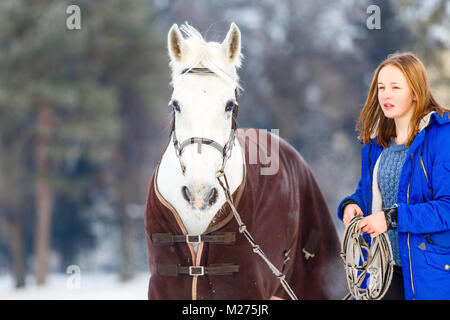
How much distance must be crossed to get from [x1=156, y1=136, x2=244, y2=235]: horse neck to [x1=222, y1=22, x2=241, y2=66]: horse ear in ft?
1.67

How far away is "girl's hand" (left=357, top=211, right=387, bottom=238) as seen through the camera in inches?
84.5

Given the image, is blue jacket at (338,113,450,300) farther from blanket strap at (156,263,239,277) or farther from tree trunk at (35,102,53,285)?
tree trunk at (35,102,53,285)

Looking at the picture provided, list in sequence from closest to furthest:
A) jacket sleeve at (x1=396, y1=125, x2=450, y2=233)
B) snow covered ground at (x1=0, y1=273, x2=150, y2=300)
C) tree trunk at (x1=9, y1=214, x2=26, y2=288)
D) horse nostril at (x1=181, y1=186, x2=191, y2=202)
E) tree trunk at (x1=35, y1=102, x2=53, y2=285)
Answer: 1. jacket sleeve at (x1=396, y1=125, x2=450, y2=233)
2. horse nostril at (x1=181, y1=186, x2=191, y2=202)
3. snow covered ground at (x1=0, y1=273, x2=150, y2=300)
4. tree trunk at (x1=35, y1=102, x2=53, y2=285)
5. tree trunk at (x1=9, y1=214, x2=26, y2=288)

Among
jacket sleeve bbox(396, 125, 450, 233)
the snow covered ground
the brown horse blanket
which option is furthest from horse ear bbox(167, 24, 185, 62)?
the snow covered ground

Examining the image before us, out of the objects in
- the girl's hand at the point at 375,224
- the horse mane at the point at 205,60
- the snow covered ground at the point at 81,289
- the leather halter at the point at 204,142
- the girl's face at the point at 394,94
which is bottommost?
the snow covered ground at the point at 81,289

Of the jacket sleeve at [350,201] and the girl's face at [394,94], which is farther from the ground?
the girl's face at [394,94]

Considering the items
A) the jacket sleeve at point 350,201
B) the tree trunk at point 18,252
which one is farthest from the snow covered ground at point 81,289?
the jacket sleeve at point 350,201

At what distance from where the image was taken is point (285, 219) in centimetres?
300

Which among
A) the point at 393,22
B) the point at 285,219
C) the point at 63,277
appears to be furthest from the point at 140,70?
the point at 285,219

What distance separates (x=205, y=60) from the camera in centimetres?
262

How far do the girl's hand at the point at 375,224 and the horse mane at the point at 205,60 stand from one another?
94 centimetres

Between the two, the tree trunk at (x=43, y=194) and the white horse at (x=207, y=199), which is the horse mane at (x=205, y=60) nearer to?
the white horse at (x=207, y=199)

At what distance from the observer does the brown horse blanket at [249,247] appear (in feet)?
8.64
